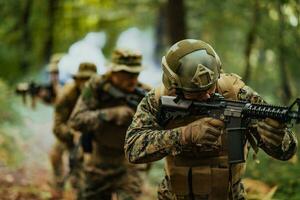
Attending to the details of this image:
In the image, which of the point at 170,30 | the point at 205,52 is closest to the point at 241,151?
the point at 205,52

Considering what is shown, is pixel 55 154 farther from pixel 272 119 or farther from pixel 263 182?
pixel 272 119

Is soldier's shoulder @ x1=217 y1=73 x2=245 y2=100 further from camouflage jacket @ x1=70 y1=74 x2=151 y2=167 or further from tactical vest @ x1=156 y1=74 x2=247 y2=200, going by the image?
camouflage jacket @ x1=70 y1=74 x2=151 y2=167

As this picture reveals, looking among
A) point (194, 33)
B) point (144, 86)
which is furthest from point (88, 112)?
point (194, 33)

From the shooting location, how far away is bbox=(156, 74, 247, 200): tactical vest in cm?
439

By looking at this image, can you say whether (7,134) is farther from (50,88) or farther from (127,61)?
(127,61)

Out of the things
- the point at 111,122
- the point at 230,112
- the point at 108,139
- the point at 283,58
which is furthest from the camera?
the point at 283,58

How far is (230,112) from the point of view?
162 inches

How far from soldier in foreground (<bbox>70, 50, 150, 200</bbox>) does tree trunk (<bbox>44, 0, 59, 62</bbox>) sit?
463 inches

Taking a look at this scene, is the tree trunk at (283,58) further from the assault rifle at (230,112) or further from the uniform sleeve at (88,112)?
the assault rifle at (230,112)

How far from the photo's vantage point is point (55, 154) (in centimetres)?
986

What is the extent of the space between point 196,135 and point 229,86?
56 centimetres

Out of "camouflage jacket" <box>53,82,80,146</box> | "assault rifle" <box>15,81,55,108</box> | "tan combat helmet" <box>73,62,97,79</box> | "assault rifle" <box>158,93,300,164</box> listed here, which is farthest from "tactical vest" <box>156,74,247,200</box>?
"assault rifle" <box>15,81,55,108</box>

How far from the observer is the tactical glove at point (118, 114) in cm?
657

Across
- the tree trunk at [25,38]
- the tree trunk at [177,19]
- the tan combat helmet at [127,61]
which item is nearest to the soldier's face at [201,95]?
the tan combat helmet at [127,61]
